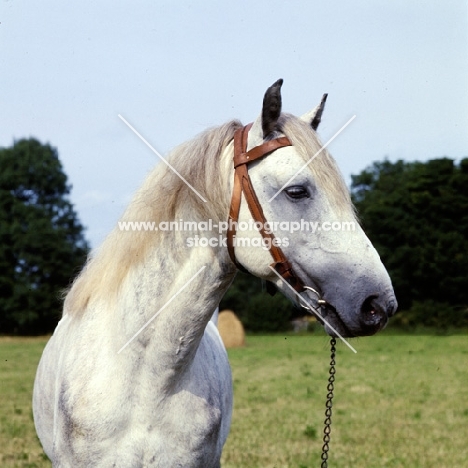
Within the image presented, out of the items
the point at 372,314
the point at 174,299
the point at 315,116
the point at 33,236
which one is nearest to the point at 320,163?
the point at 315,116


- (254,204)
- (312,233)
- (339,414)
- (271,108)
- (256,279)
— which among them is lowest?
(339,414)

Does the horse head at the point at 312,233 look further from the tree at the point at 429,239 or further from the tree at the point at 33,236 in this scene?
the tree at the point at 429,239

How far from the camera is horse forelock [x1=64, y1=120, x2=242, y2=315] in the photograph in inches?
116

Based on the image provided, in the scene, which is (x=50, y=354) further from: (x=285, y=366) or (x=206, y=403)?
(x=285, y=366)

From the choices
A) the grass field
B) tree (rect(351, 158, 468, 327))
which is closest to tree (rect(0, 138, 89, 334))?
the grass field

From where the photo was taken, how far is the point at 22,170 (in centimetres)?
3381

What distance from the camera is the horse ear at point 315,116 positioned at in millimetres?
3082

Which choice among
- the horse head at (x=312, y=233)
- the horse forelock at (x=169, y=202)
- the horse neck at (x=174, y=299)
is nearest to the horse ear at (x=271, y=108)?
the horse head at (x=312, y=233)

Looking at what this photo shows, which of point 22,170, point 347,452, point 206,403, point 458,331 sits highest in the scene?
point 22,170

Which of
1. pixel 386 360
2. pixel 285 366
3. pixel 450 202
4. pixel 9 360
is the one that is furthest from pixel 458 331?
pixel 9 360

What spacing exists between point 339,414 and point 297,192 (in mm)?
Result: 7886

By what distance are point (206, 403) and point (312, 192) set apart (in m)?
1.14

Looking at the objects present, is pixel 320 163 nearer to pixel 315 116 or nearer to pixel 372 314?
pixel 315 116

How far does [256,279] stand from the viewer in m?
34.8
